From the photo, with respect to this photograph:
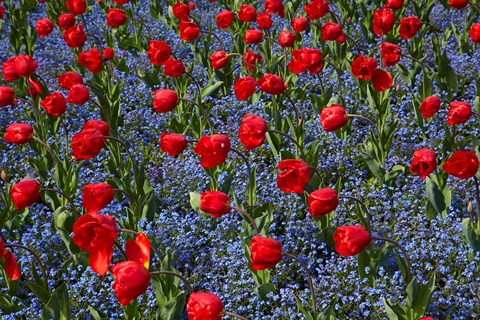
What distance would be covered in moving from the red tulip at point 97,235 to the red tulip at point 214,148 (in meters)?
0.89

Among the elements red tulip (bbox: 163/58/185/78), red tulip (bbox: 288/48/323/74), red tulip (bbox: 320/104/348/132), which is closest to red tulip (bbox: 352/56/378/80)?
red tulip (bbox: 288/48/323/74)

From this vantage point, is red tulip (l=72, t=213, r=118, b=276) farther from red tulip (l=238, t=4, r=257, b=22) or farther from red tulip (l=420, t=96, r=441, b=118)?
red tulip (l=238, t=4, r=257, b=22)

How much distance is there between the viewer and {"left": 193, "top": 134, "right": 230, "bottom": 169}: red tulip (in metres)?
3.40

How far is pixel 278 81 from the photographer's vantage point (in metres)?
4.16

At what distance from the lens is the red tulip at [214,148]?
3396 mm

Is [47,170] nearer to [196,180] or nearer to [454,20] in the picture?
[196,180]

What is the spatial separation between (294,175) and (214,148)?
45cm

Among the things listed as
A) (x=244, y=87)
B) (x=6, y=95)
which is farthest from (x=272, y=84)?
(x=6, y=95)

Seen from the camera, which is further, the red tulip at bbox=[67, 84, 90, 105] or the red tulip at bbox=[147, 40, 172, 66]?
the red tulip at bbox=[147, 40, 172, 66]

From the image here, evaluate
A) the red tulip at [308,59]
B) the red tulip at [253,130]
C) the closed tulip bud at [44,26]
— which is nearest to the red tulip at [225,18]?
the red tulip at [308,59]

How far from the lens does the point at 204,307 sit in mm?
2420

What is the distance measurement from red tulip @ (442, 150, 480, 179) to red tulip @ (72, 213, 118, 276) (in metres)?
1.67

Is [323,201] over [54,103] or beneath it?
beneath

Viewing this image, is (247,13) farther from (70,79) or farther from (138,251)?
(138,251)
